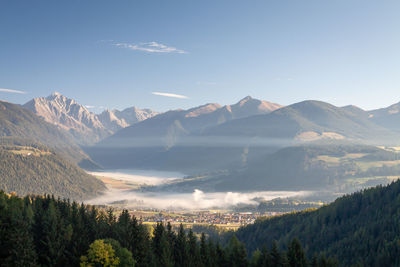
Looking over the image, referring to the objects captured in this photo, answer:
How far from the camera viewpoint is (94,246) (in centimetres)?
7406

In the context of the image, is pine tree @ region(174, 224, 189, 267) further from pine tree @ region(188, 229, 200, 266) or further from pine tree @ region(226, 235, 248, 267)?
pine tree @ region(226, 235, 248, 267)

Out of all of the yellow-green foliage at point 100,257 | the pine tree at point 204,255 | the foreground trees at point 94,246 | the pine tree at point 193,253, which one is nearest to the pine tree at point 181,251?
the foreground trees at point 94,246

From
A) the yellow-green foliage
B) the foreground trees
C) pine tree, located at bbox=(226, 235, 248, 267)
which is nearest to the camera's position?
the yellow-green foliage

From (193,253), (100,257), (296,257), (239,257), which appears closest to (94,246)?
(100,257)

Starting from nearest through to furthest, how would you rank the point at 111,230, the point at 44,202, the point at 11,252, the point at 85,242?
the point at 11,252 → the point at 85,242 → the point at 111,230 → the point at 44,202

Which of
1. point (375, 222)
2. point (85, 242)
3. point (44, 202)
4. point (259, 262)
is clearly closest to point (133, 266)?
point (85, 242)

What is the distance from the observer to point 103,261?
73.7 meters

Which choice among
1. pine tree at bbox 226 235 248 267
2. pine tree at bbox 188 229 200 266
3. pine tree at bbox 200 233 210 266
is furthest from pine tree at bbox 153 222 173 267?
pine tree at bbox 226 235 248 267

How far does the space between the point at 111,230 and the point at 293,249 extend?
4664 centimetres

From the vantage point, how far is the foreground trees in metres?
73.7

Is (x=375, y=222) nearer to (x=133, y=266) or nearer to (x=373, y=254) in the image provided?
(x=373, y=254)

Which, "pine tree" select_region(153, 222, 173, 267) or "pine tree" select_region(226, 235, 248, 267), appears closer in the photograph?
"pine tree" select_region(153, 222, 173, 267)

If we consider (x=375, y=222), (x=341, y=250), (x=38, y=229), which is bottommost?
(x=341, y=250)

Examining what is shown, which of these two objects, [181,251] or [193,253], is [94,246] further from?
[193,253]
